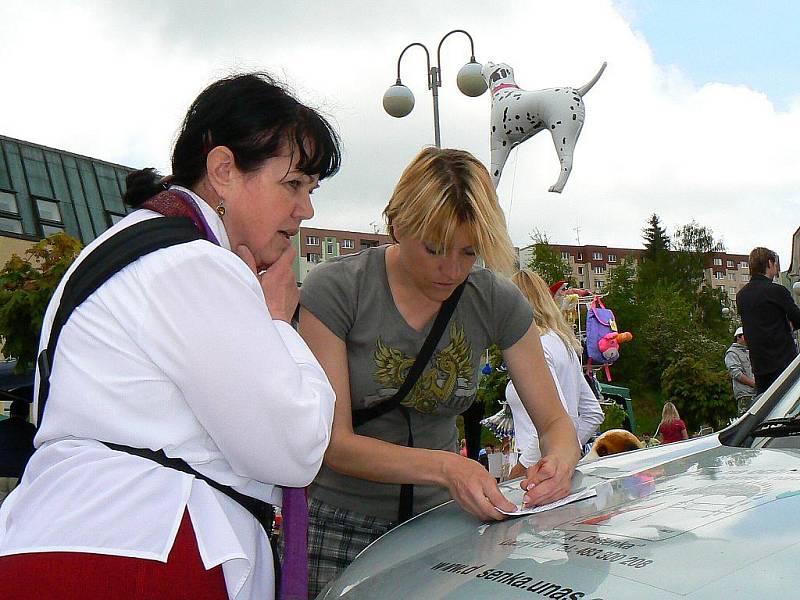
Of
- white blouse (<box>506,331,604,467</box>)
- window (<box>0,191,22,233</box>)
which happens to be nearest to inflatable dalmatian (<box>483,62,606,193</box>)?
white blouse (<box>506,331,604,467</box>)

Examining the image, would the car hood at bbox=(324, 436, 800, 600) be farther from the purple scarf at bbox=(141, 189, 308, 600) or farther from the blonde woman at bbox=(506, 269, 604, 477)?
the blonde woman at bbox=(506, 269, 604, 477)

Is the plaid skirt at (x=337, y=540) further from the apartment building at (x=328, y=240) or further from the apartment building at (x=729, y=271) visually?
the apartment building at (x=729, y=271)

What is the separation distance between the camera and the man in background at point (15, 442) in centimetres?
355

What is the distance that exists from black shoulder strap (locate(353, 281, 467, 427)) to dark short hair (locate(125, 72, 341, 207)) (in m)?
0.74

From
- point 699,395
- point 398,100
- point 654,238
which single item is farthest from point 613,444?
point 654,238

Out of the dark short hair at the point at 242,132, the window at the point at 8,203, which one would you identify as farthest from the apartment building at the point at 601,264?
the dark short hair at the point at 242,132

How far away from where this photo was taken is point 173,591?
1311 mm

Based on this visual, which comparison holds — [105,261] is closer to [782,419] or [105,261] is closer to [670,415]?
[782,419]

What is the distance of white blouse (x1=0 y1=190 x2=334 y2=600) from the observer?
4.30 feet

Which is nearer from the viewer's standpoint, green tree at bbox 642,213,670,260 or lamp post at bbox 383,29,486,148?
lamp post at bbox 383,29,486,148

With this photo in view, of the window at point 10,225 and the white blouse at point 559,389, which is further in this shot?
the window at point 10,225

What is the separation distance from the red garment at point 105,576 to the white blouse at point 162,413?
0.02 m

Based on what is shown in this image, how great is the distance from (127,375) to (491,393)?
10.3 meters

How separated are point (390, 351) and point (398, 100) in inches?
372
